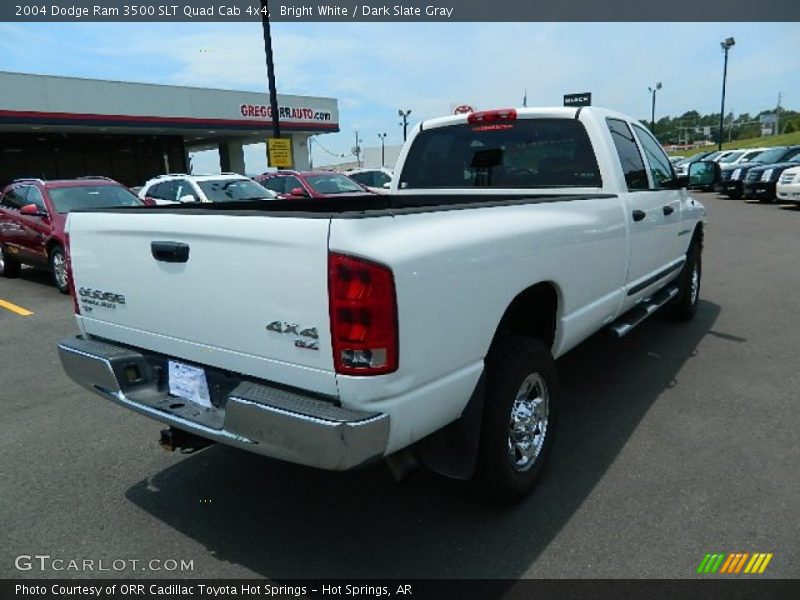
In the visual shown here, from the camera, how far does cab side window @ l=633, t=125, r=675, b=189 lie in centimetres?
471

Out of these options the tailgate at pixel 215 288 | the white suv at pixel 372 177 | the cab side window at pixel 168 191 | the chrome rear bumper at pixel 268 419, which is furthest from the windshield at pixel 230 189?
the chrome rear bumper at pixel 268 419

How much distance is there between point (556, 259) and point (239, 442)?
175cm

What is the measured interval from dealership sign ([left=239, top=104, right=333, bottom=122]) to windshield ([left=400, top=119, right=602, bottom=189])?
26852 millimetres

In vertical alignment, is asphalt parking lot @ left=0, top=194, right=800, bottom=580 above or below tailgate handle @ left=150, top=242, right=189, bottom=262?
below

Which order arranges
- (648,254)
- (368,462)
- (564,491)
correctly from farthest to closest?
(648,254) → (564,491) → (368,462)

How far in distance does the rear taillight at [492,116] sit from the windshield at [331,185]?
31.8 feet

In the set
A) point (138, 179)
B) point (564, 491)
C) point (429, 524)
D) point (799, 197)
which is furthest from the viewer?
point (138, 179)

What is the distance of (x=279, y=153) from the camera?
16766mm

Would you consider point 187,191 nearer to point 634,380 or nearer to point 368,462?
point 634,380

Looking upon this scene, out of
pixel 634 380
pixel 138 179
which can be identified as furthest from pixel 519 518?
pixel 138 179

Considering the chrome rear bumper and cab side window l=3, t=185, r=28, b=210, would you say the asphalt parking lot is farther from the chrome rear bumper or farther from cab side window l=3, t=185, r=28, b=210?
cab side window l=3, t=185, r=28, b=210

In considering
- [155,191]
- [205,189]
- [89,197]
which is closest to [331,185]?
[205,189]

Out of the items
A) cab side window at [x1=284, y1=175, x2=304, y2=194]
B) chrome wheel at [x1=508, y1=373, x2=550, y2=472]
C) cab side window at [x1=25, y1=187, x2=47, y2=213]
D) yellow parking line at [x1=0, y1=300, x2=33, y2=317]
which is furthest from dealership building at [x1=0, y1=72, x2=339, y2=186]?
chrome wheel at [x1=508, y1=373, x2=550, y2=472]

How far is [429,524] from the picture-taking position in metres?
2.80
